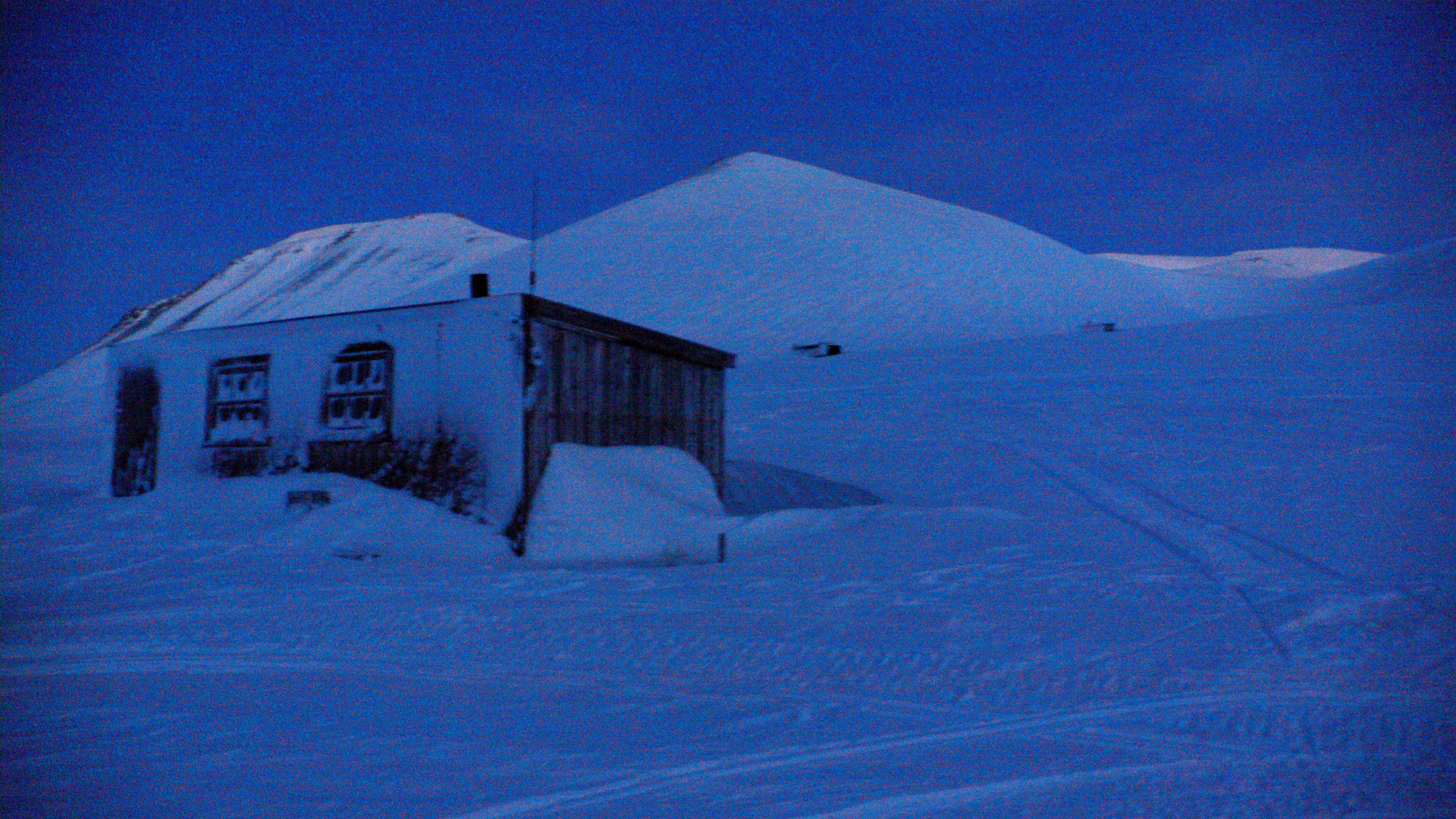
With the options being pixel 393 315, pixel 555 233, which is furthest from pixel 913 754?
pixel 555 233

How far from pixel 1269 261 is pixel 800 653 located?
99.7 m

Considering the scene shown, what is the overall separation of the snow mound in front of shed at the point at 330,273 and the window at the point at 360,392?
40.9 m

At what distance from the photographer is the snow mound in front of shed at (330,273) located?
54.8 m

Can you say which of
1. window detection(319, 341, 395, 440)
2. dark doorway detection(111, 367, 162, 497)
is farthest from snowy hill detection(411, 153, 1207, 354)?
window detection(319, 341, 395, 440)

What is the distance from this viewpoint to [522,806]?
325 cm

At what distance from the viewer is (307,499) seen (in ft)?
28.5

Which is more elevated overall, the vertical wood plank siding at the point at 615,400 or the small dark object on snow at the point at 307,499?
the vertical wood plank siding at the point at 615,400

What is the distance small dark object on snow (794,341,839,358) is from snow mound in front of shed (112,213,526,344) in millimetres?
30367

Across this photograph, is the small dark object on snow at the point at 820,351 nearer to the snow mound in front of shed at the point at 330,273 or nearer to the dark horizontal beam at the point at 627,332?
the dark horizontal beam at the point at 627,332

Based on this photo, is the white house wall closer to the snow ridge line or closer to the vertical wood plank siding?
the vertical wood plank siding

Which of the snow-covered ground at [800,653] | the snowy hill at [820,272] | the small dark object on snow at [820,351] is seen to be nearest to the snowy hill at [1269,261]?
the snowy hill at [820,272]

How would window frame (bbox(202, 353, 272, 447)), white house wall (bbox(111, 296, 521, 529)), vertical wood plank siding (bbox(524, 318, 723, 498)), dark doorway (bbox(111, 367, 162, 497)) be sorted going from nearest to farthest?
1. white house wall (bbox(111, 296, 521, 529))
2. vertical wood plank siding (bbox(524, 318, 723, 498))
3. window frame (bbox(202, 353, 272, 447))
4. dark doorway (bbox(111, 367, 162, 497))

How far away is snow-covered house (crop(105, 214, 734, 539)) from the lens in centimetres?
830

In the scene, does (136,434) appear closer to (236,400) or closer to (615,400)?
(236,400)
